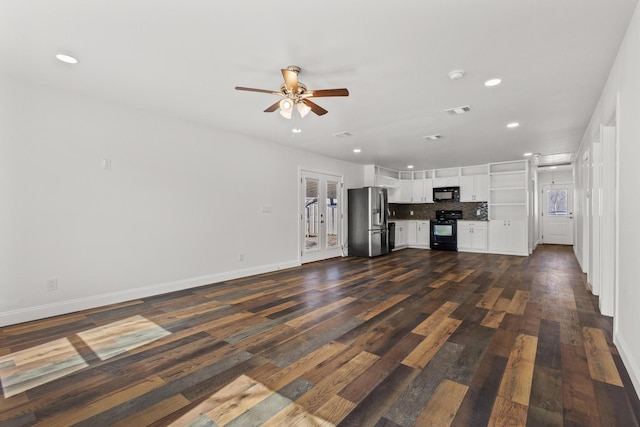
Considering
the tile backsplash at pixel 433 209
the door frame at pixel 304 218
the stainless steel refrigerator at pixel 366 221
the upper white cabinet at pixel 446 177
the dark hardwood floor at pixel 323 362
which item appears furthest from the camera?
the upper white cabinet at pixel 446 177

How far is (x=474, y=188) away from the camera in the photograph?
8594 mm

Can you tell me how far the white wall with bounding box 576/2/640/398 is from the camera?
1996 mm

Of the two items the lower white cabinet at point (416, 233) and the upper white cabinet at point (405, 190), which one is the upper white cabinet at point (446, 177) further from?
the lower white cabinet at point (416, 233)

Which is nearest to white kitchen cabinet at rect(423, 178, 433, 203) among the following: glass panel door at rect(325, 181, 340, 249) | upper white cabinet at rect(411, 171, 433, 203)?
upper white cabinet at rect(411, 171, 433, 203)

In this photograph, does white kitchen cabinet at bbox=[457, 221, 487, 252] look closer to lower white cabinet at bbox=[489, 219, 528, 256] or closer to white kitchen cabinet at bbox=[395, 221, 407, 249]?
lower white cabinet at bbox=[489, 219, 528, 256]

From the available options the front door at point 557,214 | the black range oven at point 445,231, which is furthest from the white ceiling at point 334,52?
the front door at point 557,214

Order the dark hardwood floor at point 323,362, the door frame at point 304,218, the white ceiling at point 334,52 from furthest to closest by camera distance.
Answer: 1. the door frame at point 304,218
2. the white ceiling at point 334,52
3. the dark hardwood floor at point 323,362

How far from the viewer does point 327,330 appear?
294 cm

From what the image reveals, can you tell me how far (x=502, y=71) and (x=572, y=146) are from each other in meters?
4.69

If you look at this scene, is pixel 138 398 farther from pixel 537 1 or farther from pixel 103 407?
pixel 537 1

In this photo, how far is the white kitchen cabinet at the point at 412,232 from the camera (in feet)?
31.8

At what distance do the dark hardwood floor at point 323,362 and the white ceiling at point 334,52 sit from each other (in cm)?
253

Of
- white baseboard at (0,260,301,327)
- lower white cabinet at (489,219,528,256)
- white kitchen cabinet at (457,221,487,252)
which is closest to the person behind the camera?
white baseboard at (0,260,301,327)

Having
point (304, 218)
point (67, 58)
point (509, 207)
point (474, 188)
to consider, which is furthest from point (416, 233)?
point (67, 58)
